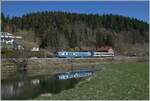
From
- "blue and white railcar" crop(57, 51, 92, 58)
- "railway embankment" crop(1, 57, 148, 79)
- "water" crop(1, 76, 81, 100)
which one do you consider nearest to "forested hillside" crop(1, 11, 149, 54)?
"blue and white railcar" crop(57, 51, 92, 58)

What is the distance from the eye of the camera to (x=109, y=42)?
156m

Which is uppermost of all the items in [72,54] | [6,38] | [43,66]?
[6,38]

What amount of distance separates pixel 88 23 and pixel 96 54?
6086 centimetres

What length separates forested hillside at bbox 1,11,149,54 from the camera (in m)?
131

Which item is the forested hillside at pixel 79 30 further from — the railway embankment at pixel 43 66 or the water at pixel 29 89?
the water at pixel 29 89

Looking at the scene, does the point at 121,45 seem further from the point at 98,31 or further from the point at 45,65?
the point at 45,65

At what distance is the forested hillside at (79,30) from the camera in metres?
131

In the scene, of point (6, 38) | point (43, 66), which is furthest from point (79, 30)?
point (43, 66)

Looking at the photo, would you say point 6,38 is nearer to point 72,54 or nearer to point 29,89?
point 72,54

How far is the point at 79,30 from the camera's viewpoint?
161 metres

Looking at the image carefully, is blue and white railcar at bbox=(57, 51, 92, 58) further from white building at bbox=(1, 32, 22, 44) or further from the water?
the water

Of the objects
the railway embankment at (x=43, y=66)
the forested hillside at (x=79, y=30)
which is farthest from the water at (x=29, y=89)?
the forested hillside at (x=79, y=30)

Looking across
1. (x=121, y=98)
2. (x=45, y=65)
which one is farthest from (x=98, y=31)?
(x=121, y=98)

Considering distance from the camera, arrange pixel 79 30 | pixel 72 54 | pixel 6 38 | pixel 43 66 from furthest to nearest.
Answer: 1. pixel 79 30
2. pixel 6 38
3. pixel 72 54
4. pixel 43 66
